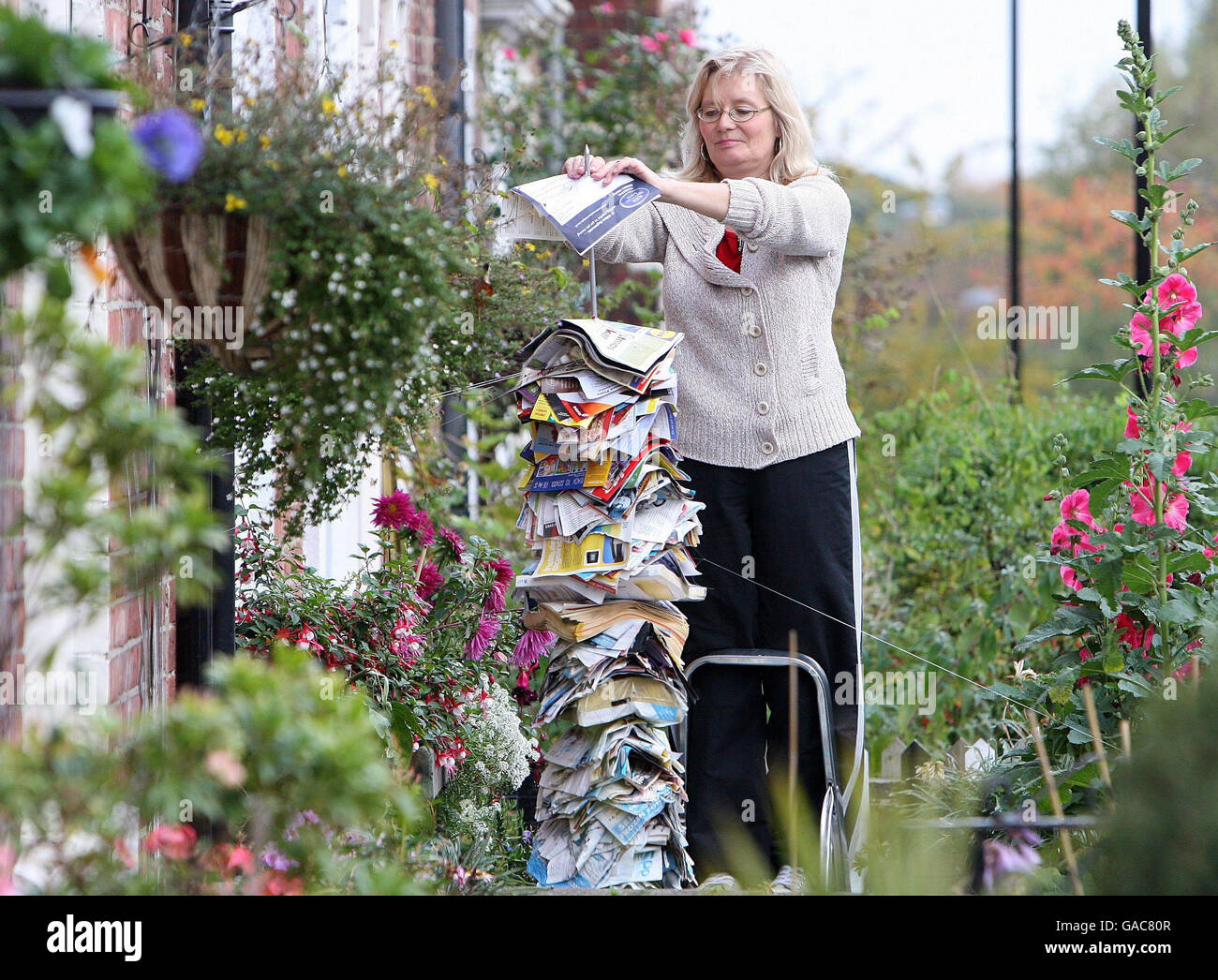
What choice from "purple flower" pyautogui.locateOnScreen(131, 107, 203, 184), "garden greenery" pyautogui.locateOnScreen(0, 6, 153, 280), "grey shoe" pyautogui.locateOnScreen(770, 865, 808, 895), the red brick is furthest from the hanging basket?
"grey shoe" pyautogui.locateOnScreen(770, 865, 808, 895)

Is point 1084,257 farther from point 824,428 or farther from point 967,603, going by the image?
point 824,428

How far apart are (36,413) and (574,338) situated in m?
1.36

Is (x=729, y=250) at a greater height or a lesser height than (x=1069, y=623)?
greater

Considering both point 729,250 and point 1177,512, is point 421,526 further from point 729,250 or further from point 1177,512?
point 1177,512

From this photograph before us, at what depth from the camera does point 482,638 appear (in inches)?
141

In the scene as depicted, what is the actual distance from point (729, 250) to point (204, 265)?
1.44m

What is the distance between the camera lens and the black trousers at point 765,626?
10.0 ft

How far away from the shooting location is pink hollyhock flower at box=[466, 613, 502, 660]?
11.7 feet

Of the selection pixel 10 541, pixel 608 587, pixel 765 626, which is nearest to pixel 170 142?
pixel 10 541

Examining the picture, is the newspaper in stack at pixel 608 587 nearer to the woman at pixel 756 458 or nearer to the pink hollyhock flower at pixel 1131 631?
the woman at pixel 756 458

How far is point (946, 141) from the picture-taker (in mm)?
12672

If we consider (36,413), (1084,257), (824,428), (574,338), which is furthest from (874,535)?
(1084,257)

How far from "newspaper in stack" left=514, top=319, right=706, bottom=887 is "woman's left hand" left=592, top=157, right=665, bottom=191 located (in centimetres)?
30

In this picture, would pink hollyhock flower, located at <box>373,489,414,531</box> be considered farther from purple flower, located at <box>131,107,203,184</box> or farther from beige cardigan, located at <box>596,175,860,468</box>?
purple flower, located at <box>131,107,203,184</box>
